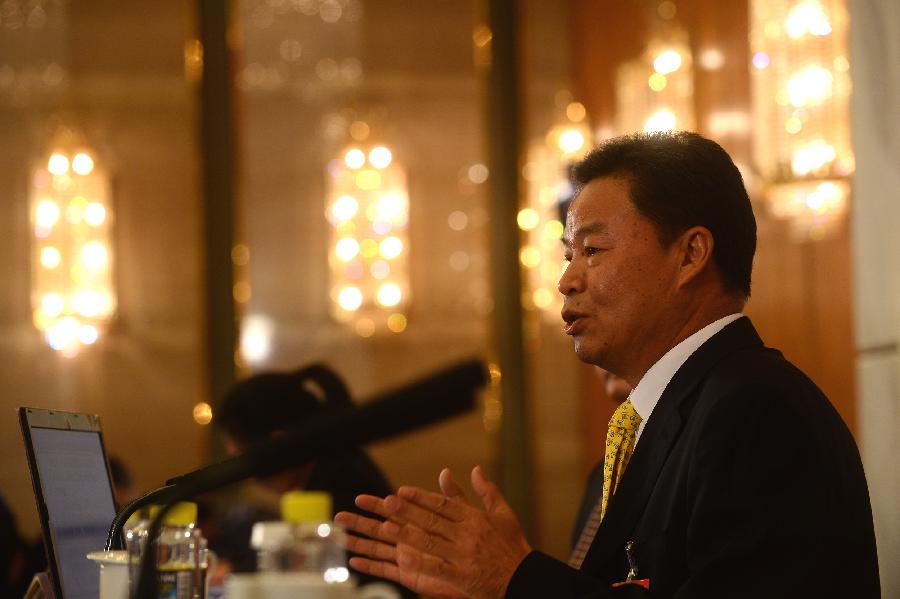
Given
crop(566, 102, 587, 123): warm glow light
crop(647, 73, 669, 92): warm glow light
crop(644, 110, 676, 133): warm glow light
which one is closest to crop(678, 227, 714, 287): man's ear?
crop(644, 110, 676, 133): warm glow light

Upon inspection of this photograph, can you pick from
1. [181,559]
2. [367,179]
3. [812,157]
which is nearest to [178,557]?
[181,559]

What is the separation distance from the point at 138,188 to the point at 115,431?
4.13ft

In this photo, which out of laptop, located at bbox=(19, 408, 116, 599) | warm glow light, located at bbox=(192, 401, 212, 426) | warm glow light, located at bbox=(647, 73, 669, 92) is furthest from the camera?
warm glow light, located at bbox=(192, 401, 212, 426)

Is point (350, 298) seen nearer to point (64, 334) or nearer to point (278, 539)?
point (64, 334)

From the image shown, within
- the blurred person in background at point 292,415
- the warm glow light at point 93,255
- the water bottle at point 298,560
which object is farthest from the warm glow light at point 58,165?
the water bottle at point 298,560

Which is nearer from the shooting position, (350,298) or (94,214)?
(94,214)

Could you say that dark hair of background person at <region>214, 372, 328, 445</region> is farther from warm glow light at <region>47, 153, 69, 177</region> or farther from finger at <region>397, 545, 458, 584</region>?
warm glow light at <region>47, 153, 69, 177</region>

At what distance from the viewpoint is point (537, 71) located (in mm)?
6176

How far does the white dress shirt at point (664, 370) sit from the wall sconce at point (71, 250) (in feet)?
14.3

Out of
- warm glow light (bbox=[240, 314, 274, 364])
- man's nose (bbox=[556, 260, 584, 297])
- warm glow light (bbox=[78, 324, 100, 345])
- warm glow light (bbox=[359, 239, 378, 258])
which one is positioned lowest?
warm glow light (bbox=[240, 314, 274, 364])

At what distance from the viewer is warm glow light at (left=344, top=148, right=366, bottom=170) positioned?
5.82 meters

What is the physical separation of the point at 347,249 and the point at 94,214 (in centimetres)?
126

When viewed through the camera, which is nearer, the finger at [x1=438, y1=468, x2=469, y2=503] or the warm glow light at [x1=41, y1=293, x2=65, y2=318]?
the finger at [x1=438, y1=468, x2=469, y2=503]

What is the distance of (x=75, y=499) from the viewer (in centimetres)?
151
